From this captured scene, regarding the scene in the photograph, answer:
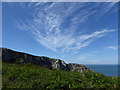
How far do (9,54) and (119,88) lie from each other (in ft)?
138

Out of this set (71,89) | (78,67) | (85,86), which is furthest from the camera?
(78,67)

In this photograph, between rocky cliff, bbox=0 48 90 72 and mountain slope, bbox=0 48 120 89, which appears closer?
mountain slope, bbox=0 48 120 89

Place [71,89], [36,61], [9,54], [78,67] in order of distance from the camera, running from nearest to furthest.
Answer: [71,89] → [9,54] → [36,61] → [78,67]

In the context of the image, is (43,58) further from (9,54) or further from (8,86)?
(8,86)

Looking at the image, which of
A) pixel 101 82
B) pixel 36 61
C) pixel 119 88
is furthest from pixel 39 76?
pixel 36 61

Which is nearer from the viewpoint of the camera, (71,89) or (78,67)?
(71,89)

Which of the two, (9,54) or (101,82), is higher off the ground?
(9,54)

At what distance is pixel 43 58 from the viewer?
59.2 meters

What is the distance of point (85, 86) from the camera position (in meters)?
11.6

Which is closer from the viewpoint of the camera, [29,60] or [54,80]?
[54,80]

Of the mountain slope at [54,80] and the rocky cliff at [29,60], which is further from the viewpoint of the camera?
the rocky cliff at [29,60]

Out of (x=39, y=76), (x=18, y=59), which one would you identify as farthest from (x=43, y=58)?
(x=39, y=76)

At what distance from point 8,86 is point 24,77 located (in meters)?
2.32

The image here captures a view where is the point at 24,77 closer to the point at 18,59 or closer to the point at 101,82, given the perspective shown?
the point at 101,82
